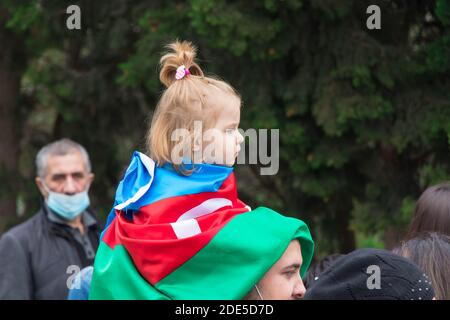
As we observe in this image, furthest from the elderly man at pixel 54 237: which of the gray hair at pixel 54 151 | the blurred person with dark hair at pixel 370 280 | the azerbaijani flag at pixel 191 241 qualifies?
the blurred person with dark hair at pixel 370 280

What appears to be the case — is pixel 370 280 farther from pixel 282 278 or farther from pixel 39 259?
pixel 39 259

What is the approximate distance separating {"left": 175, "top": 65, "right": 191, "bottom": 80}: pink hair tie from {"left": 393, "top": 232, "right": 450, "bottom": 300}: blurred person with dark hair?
1.08 meters

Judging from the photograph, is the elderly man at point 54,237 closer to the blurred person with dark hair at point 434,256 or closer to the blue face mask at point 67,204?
the blue face mask at point 67,204

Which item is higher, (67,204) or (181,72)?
(181,72)

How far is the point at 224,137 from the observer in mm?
2775

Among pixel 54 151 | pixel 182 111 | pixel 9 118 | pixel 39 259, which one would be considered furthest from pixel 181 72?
pixel 9 118

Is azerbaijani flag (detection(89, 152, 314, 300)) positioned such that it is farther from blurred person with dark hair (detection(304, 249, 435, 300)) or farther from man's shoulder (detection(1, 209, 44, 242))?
man's shoulder (detection(1, 209, 44, 242))

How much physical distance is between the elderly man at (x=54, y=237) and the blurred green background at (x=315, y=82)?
589 mm

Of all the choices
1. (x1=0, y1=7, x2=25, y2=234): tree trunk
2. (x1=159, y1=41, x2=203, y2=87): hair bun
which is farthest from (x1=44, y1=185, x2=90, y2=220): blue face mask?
(x1=0, y1=7, x2=25, y2=234): tree trunk

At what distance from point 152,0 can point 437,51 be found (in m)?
2.16

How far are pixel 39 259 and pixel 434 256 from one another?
2.51 metres

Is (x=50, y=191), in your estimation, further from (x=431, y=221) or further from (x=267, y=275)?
(x=267, y=275)

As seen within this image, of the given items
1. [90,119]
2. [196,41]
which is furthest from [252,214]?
[90,119]

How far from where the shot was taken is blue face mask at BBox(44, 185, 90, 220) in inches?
197
